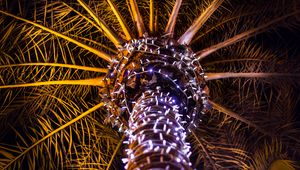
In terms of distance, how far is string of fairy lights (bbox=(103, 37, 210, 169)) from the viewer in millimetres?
5305

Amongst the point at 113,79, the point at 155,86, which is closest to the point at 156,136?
the point at 155,86

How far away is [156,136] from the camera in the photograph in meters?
4.52

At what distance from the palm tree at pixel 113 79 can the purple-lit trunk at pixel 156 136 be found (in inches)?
47.5

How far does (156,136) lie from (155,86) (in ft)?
4.67

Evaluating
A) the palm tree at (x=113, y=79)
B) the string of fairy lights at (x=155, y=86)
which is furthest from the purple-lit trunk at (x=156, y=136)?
the palm tree at (x=113, y=79)

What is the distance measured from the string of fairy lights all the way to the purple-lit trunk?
0.01 metres

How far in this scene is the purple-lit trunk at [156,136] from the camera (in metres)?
4.03

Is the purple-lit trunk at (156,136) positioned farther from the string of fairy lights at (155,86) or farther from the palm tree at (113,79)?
the palm tree at (113,79)

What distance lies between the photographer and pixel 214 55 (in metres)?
9.06

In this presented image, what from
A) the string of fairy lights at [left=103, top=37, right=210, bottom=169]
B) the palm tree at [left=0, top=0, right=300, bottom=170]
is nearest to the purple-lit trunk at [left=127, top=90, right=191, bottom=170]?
the string of fairy lights at [left=103, top=37, right=210, bottom=169]

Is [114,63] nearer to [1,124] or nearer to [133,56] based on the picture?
[133,56]

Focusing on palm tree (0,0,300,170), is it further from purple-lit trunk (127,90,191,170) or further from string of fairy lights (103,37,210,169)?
purple-lit trunk (127,90,191,170)

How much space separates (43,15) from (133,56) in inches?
107

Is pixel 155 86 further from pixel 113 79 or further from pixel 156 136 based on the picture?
pixel 156 136
